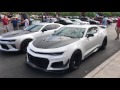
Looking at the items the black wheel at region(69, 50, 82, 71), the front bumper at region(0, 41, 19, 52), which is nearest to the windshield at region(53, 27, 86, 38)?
the black wheel at region(69, 50, 82, 71)

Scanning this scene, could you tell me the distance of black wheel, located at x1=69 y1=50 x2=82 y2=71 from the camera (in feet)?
17.0

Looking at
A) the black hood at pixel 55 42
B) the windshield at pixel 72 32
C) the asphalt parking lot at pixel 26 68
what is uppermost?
the windshield at pixel 72 32

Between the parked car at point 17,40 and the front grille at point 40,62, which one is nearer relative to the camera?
the front grille at point 40,62

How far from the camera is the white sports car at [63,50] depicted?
491 cm

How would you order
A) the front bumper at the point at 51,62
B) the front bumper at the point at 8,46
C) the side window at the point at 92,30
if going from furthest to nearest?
the front bumper at the point at 8,46, the side window at the point at 92,30, the front bumper at the point at 51,62

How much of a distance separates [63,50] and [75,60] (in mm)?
719

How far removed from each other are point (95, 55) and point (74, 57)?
2172mm

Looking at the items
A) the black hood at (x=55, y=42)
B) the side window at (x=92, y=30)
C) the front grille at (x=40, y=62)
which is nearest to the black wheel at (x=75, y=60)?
the black hood at (x=55, y=42)

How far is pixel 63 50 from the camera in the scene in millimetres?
4945

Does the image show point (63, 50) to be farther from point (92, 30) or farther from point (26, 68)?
point (92, 30)

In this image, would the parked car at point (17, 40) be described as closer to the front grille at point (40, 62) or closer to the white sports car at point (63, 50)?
the white sports car at point (63, 50)

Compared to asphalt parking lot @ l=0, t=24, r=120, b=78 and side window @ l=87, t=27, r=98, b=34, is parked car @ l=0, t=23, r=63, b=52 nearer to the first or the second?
asphalt parking lot @ l=0, t=24, r=120, b=78

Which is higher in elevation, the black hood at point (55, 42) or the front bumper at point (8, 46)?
the black hood at point (55, 42)
